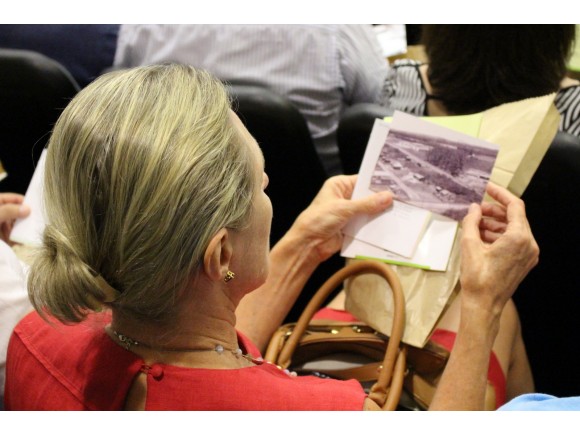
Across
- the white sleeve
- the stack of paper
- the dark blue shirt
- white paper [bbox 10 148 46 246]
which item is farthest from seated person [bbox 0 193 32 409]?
the dark blue shirt

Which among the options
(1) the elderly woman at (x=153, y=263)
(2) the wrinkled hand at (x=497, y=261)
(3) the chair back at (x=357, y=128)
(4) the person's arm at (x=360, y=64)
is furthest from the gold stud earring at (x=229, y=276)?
(4) the person's arm at (x=360, y=64)

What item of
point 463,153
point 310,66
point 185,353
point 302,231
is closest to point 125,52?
point 310,66

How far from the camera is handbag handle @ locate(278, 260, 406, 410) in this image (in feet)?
3.44

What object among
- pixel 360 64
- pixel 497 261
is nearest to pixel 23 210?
pixel 360 64

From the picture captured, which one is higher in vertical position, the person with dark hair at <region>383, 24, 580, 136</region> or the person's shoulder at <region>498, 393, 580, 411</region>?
the person with dark hair at <region>383, 24, 580, 136</region>

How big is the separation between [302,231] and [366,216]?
0.13 meters

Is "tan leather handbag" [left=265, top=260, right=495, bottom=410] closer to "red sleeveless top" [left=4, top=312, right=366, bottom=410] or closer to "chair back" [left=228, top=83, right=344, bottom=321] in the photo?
"red sleeveless top" [left=4, top=312, right=366, bottom=410]

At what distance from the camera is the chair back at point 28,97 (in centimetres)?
154

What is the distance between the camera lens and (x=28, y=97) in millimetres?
1594

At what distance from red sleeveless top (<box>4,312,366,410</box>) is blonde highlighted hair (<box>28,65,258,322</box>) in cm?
8

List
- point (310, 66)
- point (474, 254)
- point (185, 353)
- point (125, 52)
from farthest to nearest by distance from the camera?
point (125, 52) → point (310, 66) → point (474, 254) → point (185, 353)

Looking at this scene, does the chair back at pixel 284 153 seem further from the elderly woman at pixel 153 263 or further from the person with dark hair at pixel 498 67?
the elderly woman at pixel 153 263
